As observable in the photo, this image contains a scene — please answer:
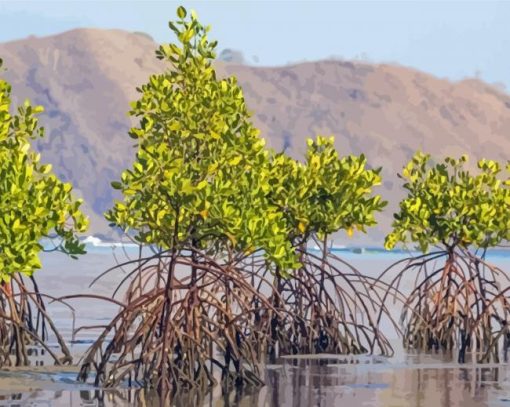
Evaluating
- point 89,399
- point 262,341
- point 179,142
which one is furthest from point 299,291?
point 89,399

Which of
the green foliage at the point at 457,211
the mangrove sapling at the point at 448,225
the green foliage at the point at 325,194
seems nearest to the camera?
the green foliage at the point at 325,194

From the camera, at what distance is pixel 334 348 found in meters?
30.1

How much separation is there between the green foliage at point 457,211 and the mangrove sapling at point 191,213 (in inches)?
315

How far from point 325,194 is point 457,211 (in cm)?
451

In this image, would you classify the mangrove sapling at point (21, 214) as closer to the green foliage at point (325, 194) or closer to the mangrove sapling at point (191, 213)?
the mangrove sapling at point (191, 213)

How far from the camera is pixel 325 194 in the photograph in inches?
1198

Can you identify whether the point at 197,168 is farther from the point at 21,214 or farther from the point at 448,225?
the point at 448,225

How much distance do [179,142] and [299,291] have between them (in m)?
5.86

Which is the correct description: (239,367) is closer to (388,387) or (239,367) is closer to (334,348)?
(388,387)

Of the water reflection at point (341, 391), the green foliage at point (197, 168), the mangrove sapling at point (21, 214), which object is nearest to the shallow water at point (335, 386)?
the water reflection at point (341, 391)

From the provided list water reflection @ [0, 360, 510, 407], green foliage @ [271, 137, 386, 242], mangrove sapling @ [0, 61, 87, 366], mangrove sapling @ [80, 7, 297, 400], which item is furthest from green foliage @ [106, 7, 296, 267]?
green foliage @ [271, 137, 386, 242]

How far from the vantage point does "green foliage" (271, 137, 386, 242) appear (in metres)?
30.0

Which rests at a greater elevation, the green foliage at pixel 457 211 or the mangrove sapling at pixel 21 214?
the green foliage at pixel 457 211

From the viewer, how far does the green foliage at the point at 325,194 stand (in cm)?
2998
